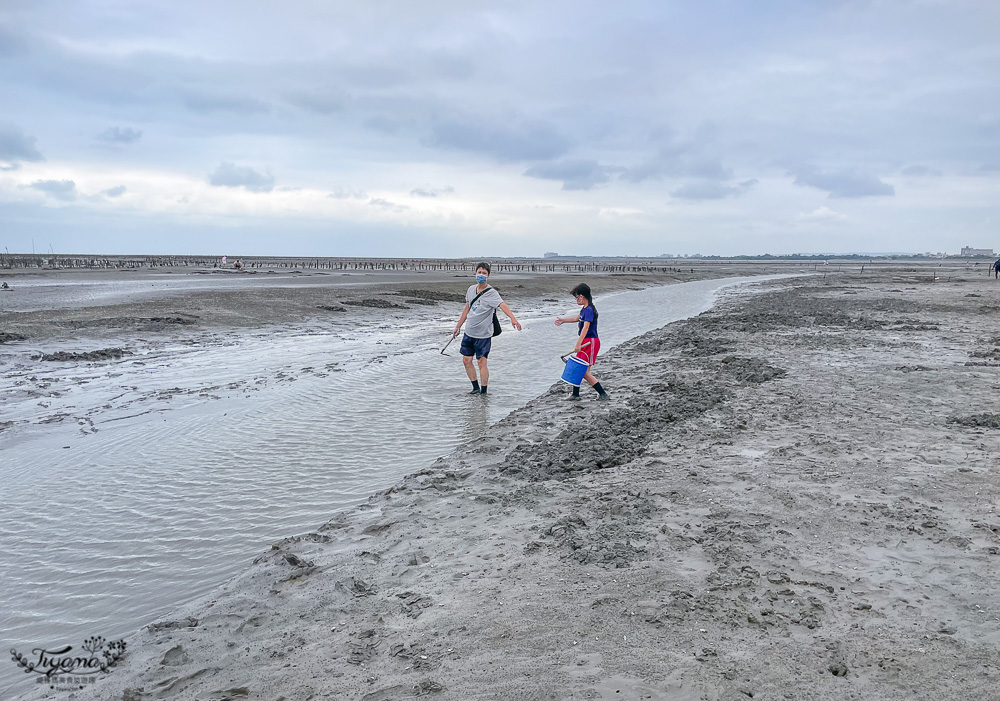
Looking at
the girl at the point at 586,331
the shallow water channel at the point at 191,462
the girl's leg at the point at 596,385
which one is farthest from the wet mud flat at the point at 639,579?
the girl at the point at 586,331

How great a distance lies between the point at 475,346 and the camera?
38.0 ft

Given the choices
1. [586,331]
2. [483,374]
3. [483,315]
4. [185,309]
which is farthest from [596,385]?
[185,309]

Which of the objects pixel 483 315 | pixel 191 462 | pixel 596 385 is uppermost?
pixel 483 315

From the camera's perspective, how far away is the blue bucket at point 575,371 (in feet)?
34.4

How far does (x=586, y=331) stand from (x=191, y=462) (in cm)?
601

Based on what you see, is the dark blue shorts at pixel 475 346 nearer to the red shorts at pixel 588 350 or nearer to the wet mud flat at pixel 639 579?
the red shorts at pixel 588 350

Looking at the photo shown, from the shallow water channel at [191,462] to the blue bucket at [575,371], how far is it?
0.41m

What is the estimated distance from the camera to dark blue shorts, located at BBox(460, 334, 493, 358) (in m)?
11.5

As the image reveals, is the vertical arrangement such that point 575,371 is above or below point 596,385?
above

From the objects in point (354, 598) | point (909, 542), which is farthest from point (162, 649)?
point (909, 542)

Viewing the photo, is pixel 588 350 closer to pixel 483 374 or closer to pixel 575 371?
pixel 575 371

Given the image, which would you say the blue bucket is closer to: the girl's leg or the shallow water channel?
the girl's leg

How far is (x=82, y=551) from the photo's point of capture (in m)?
Result: 5.50

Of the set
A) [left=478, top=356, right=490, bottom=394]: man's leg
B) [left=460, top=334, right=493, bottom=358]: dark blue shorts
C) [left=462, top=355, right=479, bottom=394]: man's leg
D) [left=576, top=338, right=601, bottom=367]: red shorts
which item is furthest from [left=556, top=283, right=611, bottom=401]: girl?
[left=462, top=355, right=479, bottom=394]: man's leg
